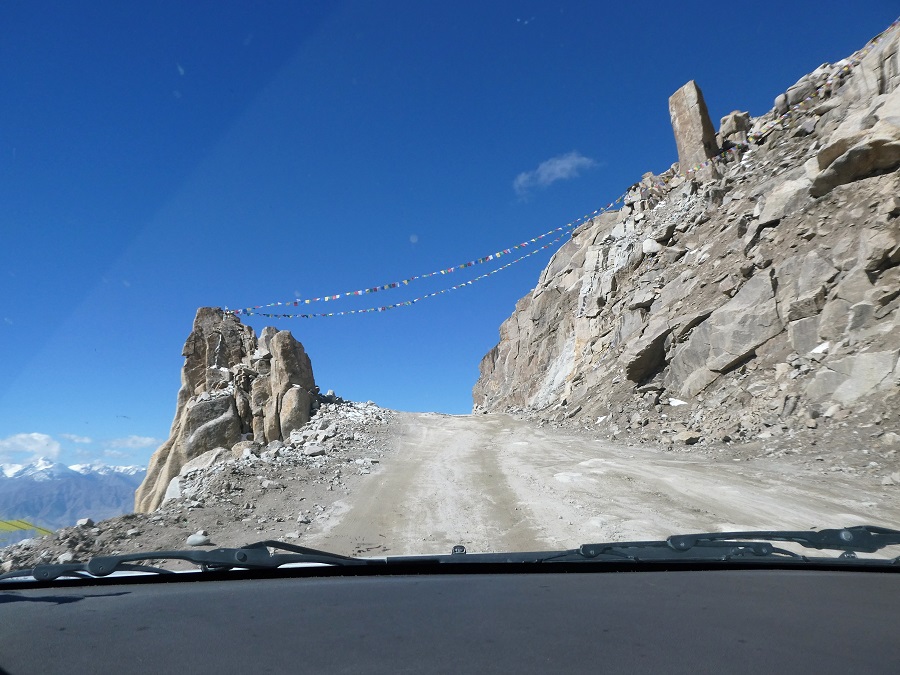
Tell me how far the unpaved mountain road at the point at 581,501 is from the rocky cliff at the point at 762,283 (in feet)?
9.38

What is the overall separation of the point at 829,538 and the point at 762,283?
55.5 ft

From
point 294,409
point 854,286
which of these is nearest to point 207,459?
point 294,409

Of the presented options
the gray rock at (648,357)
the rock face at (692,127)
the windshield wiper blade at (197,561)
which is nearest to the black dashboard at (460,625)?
the windshield wiper blade at (197,561)

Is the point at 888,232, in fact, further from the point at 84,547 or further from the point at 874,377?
the point at 84,547

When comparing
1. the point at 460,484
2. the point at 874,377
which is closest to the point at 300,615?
the point at 460,484

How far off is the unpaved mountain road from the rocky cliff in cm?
286

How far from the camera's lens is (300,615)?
248 cm

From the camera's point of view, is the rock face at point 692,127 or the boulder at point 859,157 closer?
the boulder at point 859,157

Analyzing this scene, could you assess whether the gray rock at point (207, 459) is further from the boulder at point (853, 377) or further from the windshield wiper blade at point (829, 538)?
the windshield wiper blade at point (829, 538)

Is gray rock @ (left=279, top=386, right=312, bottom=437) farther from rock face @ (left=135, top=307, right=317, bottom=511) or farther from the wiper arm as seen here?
the wiper arm

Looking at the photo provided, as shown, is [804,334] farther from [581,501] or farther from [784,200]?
[581,501]

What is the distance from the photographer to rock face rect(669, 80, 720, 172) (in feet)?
102

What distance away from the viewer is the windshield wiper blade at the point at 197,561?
3182 millimetres

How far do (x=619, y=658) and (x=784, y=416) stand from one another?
48.1ft
